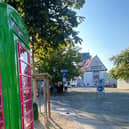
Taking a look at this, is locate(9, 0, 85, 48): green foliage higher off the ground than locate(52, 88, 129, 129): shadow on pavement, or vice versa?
locate(9, 0, 85, 48): green foliage

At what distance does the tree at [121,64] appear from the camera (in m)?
40.4

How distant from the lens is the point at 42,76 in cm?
1051

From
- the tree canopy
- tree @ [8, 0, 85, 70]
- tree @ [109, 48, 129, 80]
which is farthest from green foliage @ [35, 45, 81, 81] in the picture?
tree @ [8, 0, 85, 70]

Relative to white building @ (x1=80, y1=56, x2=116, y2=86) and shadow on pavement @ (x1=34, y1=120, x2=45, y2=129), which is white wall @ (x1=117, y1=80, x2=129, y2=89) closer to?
white building @ (x1=80, y1=56, x2=116, y2=86)

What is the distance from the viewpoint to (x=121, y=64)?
41375mm

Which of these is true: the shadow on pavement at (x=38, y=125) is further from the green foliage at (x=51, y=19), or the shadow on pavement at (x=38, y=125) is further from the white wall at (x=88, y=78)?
the white wall at (x=88, y=78)

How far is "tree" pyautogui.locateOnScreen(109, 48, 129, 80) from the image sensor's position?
4044 cm

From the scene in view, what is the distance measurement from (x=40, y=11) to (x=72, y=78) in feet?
71.4

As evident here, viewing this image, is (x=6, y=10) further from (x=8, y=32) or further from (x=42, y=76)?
(x=42, y=76)

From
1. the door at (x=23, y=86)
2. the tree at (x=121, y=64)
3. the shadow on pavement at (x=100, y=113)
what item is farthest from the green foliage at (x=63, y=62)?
the door at (x=23, y=86)

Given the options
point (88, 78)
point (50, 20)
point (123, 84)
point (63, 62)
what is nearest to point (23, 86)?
point (50, 20)

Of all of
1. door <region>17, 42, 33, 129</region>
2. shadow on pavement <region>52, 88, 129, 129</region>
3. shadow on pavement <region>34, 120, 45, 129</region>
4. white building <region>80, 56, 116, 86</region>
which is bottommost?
shadow on pavement <region>52, 88, 129, 129</region>

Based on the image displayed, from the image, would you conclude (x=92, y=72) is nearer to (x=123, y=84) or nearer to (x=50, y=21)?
(x=123, y=84)

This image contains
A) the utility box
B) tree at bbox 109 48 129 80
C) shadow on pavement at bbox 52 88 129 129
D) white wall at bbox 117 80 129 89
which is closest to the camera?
the utility box
